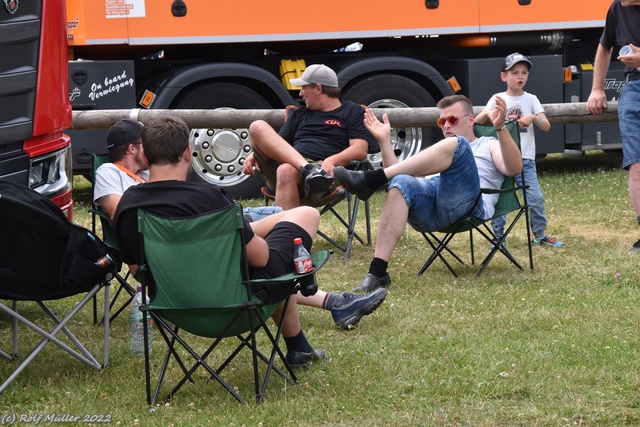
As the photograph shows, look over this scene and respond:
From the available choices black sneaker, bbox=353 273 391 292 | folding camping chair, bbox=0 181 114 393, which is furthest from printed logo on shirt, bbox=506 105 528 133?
folding camping chair, bbox=0 181 114 393

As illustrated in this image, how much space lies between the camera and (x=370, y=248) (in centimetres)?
744

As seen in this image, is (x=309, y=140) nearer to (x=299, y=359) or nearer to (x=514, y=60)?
(x=514, y=60)

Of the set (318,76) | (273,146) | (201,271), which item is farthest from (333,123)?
(201,271)

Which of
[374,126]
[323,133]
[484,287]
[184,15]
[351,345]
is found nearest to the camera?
Result: [351,345]

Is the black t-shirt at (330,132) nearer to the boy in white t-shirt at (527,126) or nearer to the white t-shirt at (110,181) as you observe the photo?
the boy in white t-shirt at (527,126)

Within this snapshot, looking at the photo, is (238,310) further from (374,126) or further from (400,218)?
(374,126)

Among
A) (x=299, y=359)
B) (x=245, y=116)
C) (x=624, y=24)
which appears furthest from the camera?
(x=245, y=116)

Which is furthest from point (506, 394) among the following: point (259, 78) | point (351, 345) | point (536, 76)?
point (536, 76)

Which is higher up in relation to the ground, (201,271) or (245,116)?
(245,116)

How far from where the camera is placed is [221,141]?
31.1 ft

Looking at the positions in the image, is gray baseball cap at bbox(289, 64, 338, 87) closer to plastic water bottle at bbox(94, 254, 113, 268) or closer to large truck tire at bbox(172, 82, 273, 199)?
large truck tire at bbox(172, 82, 273, 199)

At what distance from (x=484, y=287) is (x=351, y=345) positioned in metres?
1.42

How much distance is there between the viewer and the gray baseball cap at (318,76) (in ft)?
23.3

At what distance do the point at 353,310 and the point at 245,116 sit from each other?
3.16 metres
